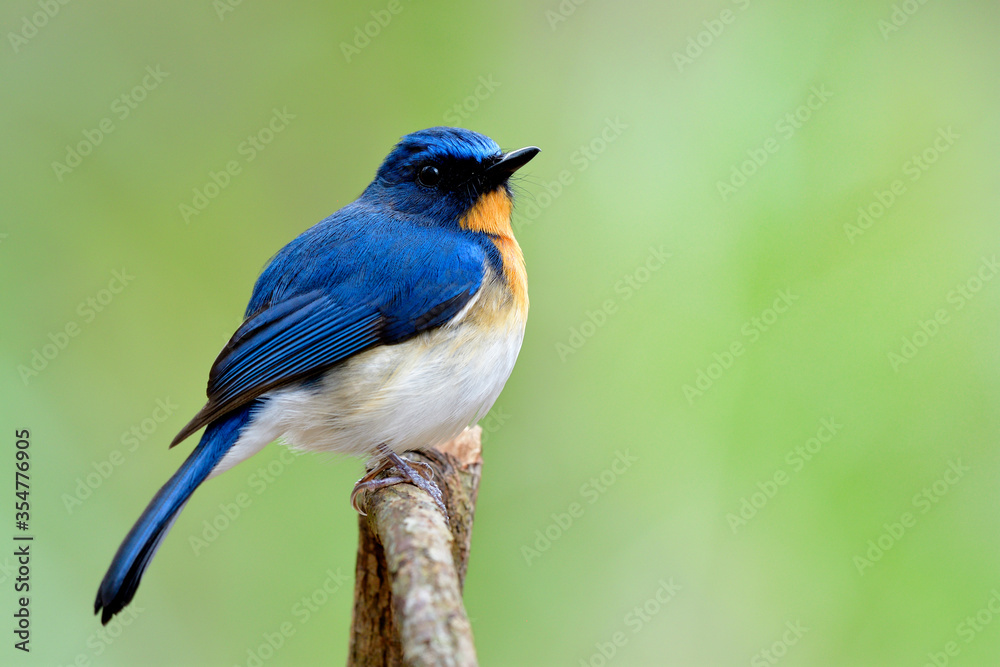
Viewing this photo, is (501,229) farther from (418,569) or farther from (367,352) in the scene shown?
(418,569)

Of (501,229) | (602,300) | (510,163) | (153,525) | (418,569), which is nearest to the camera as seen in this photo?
(418,569)

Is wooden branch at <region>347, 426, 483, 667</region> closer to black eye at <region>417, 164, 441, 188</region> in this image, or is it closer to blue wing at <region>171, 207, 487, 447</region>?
Result: blue wing at <region>171, 207, 487, 447</region>

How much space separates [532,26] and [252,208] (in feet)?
6.41

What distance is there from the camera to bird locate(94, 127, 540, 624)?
313 cm

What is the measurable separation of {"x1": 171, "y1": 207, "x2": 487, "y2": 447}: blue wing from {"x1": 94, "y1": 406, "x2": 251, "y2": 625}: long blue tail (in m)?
0.10

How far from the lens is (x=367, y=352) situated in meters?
3.19

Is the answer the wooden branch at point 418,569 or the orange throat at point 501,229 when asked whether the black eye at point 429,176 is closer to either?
Answer: the orange throat at point 501,229

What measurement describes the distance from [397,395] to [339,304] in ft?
1.37

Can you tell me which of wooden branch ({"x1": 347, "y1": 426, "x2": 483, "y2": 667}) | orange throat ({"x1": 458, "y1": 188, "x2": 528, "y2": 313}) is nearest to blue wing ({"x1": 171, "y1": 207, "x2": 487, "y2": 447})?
orange throat ({"x1": 458, "y1": 188, "x2": 528, "y2": 313})

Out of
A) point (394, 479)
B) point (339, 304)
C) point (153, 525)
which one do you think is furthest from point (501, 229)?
point (153, 525)

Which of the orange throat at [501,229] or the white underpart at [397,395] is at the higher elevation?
the orange throat at [501,229]

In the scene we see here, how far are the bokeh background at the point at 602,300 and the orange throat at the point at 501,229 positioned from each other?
30 cm

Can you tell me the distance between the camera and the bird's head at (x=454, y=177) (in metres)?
3.53

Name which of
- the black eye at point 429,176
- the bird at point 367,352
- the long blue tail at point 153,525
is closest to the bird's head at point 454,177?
the black eye at point 429,176
